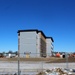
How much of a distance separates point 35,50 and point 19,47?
29.2 ft

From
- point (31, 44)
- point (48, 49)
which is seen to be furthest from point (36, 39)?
point (48, 49)

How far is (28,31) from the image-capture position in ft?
384

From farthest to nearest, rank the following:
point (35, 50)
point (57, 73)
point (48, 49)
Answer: point (48, 49) < point (35, 50) < point (57, 73)

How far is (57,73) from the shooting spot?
49.3 ft

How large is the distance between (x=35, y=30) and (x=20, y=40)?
955cm

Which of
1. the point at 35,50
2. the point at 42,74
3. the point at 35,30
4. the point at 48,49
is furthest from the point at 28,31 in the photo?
the point at 42,74

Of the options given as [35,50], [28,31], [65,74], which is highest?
[28,31]

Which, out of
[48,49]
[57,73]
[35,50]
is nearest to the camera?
[57,73]

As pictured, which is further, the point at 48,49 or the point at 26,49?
the point at 48,49

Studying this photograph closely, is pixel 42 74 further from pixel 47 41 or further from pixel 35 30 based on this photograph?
pixel 47 41

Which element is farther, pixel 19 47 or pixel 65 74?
pixel 19 47

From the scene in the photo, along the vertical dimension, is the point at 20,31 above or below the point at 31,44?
above

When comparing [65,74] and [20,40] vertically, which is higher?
[20,40]

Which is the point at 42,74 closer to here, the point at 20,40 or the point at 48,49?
the point at 20,40
